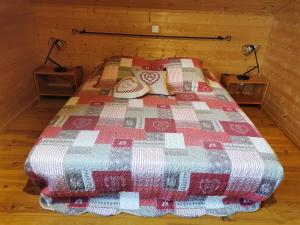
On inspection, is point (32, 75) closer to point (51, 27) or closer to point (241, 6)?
point (51, 27)

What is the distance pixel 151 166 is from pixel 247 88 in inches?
93.1

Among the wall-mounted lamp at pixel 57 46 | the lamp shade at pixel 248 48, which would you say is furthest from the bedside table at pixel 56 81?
the lamp shade at pixel 248 48

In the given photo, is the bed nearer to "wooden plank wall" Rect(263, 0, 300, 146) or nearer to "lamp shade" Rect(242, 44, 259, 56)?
"wooden plank wall" Rect(263, 0, 300, 146)

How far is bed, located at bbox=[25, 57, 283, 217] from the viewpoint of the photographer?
4.85 ft

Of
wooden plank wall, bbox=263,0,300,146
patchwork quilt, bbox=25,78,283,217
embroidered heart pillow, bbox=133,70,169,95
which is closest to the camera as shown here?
patchwork quilt, bbox=25,78,283,217

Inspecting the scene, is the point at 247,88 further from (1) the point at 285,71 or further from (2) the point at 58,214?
(2) the point at 58,214

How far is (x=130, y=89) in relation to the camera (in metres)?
2.27

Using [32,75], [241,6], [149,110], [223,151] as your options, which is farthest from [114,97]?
[241,6]

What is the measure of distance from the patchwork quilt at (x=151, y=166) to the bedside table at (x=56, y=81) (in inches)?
46.6

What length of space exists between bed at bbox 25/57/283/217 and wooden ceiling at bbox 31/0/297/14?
1468 millimetres

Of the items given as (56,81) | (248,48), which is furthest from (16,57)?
(248,48)

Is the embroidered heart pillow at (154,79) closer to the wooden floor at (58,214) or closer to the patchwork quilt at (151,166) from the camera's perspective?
the patchwork quilt at (151,166)

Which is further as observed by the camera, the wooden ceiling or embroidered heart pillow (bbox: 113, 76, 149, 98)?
the wooden ceiling

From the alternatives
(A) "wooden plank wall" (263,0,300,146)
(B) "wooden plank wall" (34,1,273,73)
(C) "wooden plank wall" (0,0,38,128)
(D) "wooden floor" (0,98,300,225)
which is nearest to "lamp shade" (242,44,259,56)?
(B) "wooden plank wall" (34,1,273,73)
